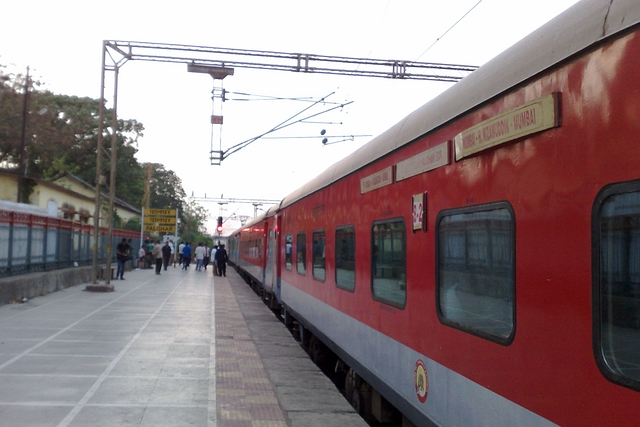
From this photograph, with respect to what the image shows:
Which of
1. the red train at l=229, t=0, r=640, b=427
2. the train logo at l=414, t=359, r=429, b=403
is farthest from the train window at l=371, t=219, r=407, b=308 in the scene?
the train logo at l=414, t=359, r=429, b=403

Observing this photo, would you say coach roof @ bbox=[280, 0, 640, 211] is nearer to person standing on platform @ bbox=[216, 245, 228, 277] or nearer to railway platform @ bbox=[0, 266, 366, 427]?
railway platform @ bbox=[0, 266, 366, 427]

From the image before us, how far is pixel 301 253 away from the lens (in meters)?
11.7

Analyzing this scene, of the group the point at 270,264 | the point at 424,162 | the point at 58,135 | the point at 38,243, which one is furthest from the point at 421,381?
the point at 58,135

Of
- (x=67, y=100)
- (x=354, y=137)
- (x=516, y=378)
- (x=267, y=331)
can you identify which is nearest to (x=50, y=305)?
(x=267, y=331)

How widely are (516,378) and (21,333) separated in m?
9.63

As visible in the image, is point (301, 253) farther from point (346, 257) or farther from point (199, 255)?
point (199, 255)

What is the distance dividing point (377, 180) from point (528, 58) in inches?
115

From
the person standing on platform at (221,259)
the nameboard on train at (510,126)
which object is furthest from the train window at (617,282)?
the person standing on platform at (221,259)

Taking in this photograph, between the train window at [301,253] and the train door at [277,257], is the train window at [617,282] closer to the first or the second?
the train window at [301,253]

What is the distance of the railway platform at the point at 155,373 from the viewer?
639 cm

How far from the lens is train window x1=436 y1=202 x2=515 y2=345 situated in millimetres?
3668

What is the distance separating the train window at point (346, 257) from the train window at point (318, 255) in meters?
1.00

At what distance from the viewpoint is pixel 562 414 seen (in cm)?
297

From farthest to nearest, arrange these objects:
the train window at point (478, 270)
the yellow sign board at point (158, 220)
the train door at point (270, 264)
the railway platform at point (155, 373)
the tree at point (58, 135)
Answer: the yellow sign board at point (158, 220)
the tree at point (58, 135)
the train door at point (270, 264)
the railway platform at point (155, 373)
the train window at point (478, 270)
